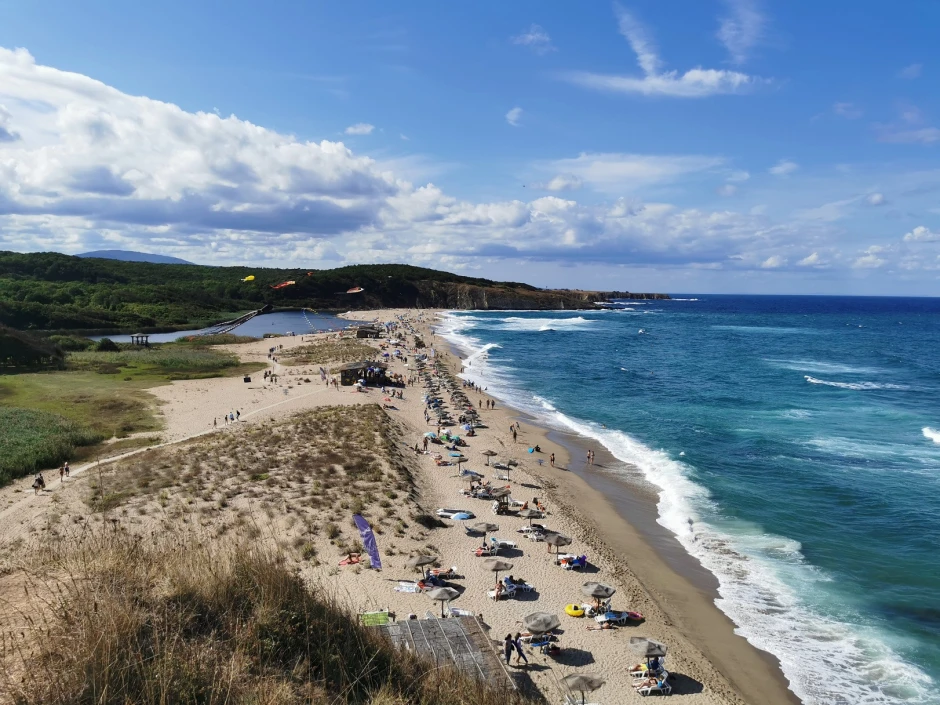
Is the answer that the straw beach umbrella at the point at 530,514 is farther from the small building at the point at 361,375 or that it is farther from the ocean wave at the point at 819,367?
the ocean wave at the point at 819,367

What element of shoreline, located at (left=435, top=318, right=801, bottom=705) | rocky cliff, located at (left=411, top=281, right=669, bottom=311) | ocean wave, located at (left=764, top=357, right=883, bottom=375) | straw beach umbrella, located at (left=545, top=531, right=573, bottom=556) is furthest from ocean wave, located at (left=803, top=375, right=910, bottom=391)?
rocky cliff, located at (left=411, top=281, right=669, bottom=311)

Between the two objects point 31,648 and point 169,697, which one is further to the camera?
point 31,648

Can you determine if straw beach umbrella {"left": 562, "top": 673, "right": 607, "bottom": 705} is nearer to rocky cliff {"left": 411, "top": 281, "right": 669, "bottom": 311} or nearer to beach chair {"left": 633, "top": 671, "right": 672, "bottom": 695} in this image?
beach chair {"left": 633, "top": 671, "right": 672, "bottom": 695}

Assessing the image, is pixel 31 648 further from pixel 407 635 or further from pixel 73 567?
pixel 407 635

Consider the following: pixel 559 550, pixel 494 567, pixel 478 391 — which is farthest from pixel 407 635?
pixel 478 391

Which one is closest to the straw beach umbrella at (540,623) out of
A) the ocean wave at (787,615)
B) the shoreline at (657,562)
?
the shoreline at (657,562)

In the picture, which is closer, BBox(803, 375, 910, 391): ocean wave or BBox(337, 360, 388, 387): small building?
BBox(337, 360, 388, 387): small building

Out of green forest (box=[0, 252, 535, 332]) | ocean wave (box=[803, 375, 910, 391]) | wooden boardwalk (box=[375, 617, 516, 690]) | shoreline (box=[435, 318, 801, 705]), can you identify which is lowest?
shoreline (box=[435, 318, 801, 705])
